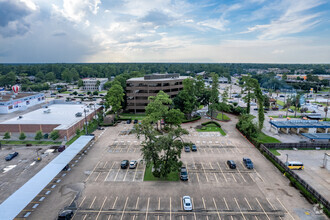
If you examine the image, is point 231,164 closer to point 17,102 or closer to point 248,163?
point 248,163

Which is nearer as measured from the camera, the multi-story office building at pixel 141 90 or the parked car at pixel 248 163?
the parked car at pixel 248 163

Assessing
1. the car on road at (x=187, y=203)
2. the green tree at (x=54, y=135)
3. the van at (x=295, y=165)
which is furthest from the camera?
the green tree at (x=54, y=135)

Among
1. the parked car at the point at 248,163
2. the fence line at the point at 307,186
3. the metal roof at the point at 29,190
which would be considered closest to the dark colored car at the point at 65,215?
the metal roof at the point at 29,190

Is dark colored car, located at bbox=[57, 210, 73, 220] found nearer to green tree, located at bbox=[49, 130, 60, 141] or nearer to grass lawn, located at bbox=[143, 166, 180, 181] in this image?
grass lawn, located at bbox=[143, 166, 180, 181]

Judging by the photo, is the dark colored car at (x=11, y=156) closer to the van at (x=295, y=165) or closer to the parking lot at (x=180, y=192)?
the parking lot at (x=180, y=192)

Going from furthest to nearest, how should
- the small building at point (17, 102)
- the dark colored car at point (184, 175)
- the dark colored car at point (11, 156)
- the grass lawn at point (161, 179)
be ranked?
the small building at point (17, 102) < the dark colored car at point (11, 156) < the grass lawn at point (161, 179) < the dark colored car at point (184, 175)

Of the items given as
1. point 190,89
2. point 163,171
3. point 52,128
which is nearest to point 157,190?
point 163,171

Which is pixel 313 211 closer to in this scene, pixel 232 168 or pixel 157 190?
pixel 232 168
